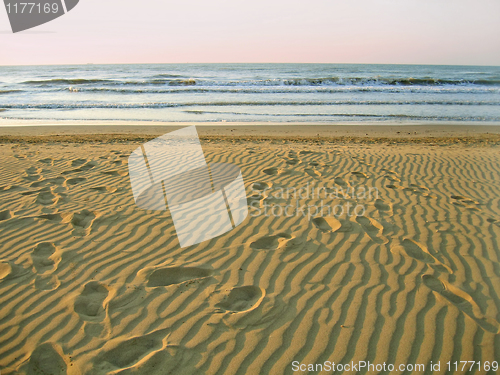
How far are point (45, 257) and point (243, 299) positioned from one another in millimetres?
1968

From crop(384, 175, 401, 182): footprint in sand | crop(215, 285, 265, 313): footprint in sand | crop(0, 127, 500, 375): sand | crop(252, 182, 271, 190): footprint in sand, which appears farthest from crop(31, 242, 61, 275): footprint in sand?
crop(384, 175, 401, 182): footprint in sand

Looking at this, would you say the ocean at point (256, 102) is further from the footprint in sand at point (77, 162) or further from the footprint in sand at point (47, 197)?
the footprint in sand at point (47, 197)

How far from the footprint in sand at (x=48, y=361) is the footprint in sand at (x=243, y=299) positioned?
1.06 metres

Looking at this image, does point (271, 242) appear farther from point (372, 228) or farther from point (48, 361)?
point (48, 361)

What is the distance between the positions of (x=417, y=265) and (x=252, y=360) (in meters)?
1.82

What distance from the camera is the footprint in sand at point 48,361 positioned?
198cm

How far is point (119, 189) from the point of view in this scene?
4719 mm

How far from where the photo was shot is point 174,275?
113 inches

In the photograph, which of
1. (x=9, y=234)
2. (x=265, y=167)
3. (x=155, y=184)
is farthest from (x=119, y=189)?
(x=265, y=167)

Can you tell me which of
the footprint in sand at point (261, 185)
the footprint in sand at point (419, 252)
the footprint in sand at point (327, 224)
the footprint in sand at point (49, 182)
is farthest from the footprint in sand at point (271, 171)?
the footprint in sand at point (49, 182)

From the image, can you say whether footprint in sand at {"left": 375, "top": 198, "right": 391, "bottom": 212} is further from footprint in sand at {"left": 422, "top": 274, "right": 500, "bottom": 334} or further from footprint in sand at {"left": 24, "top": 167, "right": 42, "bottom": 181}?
footprint in sand at {"left": 24, "top": 167, "right": 42, "bottom": 181}

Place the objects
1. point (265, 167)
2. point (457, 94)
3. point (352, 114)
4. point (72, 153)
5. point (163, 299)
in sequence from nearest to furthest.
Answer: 1. point (163, 299)
2. point (265, 167)
3. point (72, 153)
4. point (352, 114)
5. point (457, 94)

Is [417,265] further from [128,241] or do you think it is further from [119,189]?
[119,189]

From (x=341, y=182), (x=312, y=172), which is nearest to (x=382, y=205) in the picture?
(x=341, y=182)
